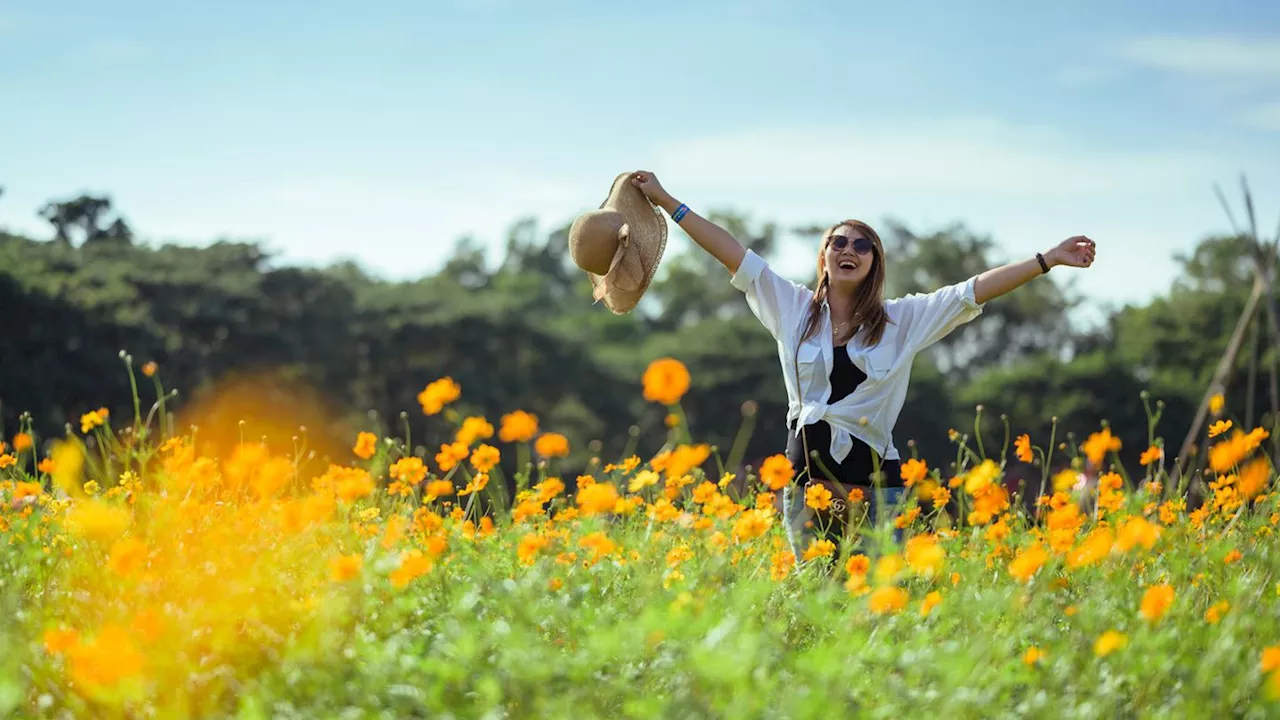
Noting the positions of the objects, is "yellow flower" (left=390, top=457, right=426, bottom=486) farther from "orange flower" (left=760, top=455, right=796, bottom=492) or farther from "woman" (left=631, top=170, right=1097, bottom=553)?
"woman" (left=631, top=170, right=1097, bottom=553)

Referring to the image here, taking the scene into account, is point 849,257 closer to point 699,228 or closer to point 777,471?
point 699,228

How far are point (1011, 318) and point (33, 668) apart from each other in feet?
137

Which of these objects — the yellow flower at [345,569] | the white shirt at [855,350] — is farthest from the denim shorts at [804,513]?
the yellow flower at [345,569]

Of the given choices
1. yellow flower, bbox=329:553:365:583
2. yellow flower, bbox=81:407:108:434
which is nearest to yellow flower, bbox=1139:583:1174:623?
yellow flower, bbox=329:553:365:583

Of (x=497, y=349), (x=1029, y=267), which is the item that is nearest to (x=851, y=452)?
(x=1029, y=267)

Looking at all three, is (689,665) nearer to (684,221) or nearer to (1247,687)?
(1247,687)

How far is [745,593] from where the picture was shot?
9.47ft

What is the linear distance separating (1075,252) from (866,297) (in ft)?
2.38

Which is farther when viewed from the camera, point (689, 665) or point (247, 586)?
point (247, 586)

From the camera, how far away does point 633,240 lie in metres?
4.63

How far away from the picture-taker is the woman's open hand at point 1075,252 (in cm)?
438

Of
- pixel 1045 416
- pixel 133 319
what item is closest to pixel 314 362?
pixel 133 319

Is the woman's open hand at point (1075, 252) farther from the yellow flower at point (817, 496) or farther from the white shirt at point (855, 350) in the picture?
the yellow flower at point (817, 496)

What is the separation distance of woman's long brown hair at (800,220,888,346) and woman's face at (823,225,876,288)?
2cm
